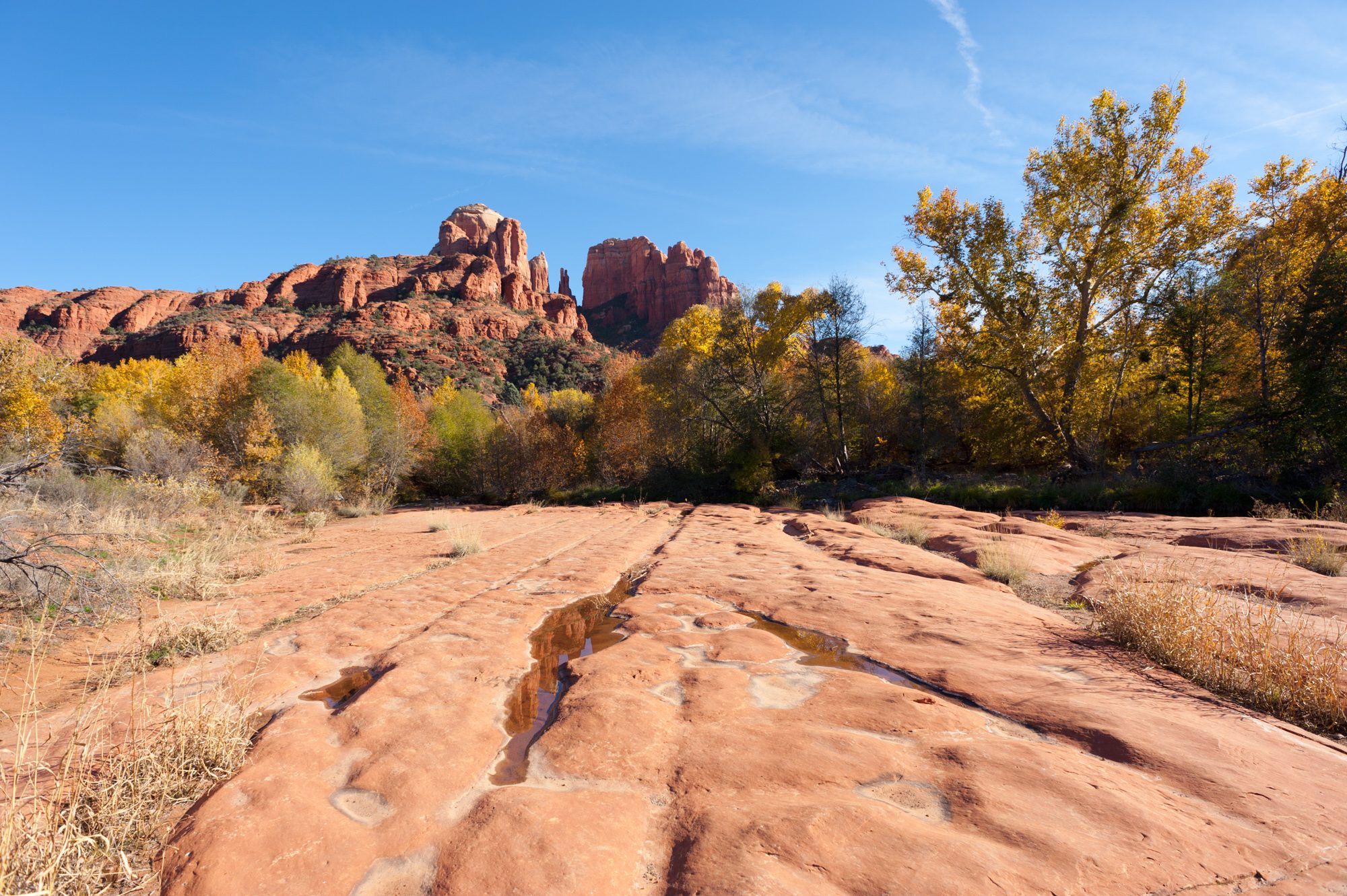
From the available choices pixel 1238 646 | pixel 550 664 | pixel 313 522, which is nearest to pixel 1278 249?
pixel 1238 646

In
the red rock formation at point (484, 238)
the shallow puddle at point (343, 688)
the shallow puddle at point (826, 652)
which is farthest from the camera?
the red rock formation at point (484, 238)

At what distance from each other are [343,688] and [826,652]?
322cm

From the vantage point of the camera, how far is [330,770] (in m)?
2.27

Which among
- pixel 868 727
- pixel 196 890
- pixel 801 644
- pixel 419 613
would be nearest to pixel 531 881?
pixel 196 890

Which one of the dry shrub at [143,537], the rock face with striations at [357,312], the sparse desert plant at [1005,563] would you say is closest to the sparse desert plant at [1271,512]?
the sparse desert plant at [1005,563]

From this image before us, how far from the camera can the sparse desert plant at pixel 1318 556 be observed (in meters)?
5.60

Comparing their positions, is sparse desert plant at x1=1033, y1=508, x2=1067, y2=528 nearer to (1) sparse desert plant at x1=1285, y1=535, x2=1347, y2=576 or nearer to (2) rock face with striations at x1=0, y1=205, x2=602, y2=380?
(1) sparse desert plant at x1=1285, y1=535, x2=1347, y2=576

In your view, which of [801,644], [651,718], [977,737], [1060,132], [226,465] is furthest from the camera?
[226,465]

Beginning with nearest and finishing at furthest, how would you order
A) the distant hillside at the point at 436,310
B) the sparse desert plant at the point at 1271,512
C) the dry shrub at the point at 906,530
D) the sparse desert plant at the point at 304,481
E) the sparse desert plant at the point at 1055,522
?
the dry shrub at the point at 906,530
the sparse desert plant at the point at 1271,512
the sparse desert plant at the point at 1055,522
the sparse desert plant at the point at 304,481
the distant hillside at the point at 436,310

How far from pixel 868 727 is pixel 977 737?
482 mm

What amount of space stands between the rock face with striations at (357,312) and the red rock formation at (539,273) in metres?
0.46

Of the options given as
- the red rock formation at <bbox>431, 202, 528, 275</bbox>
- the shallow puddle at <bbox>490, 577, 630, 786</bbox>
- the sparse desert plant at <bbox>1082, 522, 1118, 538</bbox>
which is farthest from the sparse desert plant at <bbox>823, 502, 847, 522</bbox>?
the red rock formation at <bbox>431, 202, 528, 275</bbox>

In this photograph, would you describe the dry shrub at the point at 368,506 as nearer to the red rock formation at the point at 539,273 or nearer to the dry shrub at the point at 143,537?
the dry shrub at the point at 143,537

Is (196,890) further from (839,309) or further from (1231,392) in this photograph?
(1231,392)
